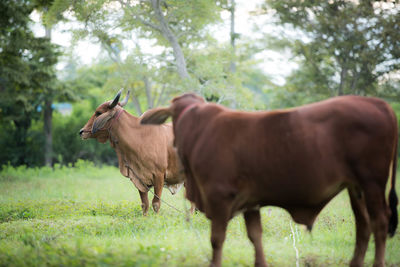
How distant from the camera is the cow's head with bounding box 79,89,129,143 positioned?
22.8 feet

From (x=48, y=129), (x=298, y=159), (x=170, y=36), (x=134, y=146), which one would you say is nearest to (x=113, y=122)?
(x=134, y=146)

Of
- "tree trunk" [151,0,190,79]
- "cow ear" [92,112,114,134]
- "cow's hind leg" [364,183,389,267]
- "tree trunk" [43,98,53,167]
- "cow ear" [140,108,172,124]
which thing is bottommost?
"tree trunk" [43,98,53,167]

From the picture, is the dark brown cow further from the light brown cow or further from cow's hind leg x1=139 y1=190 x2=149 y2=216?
cow's hind leg x1=139 y1=190 x2=149 y2=216

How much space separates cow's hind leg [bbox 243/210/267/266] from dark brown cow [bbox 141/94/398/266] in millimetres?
202

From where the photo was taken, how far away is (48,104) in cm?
1933

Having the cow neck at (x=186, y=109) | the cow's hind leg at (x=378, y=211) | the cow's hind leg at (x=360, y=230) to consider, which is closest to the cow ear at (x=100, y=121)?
the cow neck at (x=186, y=109)

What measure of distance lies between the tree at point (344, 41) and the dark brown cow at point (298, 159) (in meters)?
11.3

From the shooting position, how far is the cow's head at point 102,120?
22.8ft

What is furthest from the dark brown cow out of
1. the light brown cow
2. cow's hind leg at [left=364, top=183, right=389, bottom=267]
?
the light brown cow

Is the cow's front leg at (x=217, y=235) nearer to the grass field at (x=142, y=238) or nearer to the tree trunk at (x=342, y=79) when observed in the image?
the grass field at (x=142, y=238)

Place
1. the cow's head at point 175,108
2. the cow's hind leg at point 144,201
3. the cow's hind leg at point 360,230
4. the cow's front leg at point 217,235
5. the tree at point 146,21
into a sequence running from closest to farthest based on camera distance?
the cow's front leg at point 217,235
the cow's hind leg at point 360,230
the cow's head at point 175,108
the cow's hind leg at point 144,201
the tree at point 146,21

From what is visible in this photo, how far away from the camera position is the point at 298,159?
3312 mm

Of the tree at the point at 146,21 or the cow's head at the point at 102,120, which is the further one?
the tree at the point at 146,21

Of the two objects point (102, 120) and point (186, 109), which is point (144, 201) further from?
point (186, 109)
